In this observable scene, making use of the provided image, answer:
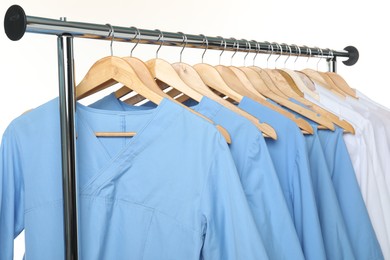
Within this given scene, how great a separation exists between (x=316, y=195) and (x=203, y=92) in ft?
1.42

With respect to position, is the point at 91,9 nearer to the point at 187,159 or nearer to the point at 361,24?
the point at 361,24

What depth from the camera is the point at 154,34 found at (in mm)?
1750

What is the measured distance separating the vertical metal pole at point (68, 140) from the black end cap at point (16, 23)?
0.11 metres

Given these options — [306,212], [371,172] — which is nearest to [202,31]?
[371,172]

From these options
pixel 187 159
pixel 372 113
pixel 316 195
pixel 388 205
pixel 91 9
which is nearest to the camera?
pixel 187 159

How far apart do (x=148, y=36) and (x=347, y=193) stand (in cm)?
74

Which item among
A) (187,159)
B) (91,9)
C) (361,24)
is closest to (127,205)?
(187,159)

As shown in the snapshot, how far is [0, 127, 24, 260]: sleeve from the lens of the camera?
163 centimetres

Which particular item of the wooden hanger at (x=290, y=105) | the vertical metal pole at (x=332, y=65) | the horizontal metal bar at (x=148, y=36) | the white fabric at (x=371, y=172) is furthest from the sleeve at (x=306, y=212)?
the vertical metal pole at (x=332, y=65)

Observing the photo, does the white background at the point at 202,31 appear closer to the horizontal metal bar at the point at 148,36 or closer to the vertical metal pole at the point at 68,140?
the horizontal metal bar at the point at 148,36

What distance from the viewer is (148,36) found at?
5.67 feet

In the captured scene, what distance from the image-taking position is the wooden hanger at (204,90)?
68.3 inches

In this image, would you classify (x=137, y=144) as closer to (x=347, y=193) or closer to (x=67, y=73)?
(x=67, y=73)

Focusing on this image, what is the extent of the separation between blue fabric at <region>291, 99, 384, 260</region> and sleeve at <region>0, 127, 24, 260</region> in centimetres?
81
